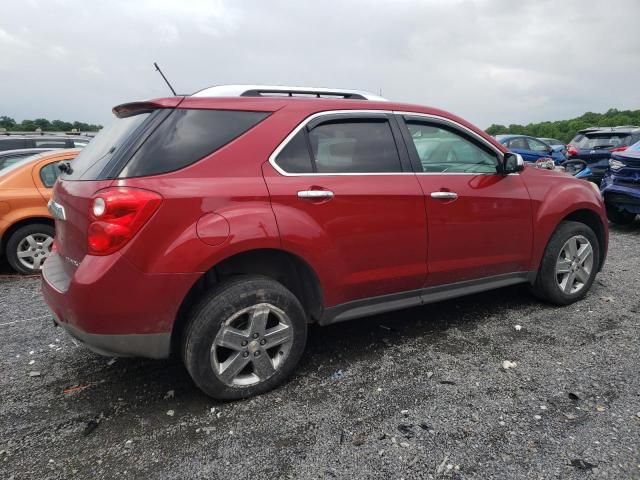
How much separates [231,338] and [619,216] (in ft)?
24.9

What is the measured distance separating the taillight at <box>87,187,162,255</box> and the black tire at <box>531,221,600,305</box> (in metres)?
3.23

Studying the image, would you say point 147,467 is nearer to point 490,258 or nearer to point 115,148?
point 115,148

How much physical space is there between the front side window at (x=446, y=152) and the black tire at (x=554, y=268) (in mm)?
914

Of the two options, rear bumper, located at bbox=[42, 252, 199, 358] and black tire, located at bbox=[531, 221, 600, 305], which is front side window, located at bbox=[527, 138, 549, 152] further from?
rear bumper, located at bbox=[42, 252, 199, 358]

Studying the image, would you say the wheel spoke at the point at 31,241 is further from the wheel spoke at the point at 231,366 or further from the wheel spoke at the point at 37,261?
the wheel spoke at the point at 231,366

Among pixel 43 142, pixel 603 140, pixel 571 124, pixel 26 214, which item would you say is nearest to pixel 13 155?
pixel 26 214

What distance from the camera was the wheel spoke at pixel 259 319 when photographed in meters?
2.68

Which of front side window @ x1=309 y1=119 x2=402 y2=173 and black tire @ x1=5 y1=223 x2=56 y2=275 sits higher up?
front side window @ x1=309 y1=119 x2=402 y2=173

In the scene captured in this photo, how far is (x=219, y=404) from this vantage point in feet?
9.08

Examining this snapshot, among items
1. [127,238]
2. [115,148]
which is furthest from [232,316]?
[115,148]

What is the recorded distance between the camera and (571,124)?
31.2 meters

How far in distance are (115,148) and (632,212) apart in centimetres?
739

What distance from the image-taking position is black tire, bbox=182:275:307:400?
257 cm

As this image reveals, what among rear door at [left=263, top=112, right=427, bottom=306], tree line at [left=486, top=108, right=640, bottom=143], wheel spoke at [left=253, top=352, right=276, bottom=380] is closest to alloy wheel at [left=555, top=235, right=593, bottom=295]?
rear door at [left=263, top=112, right=427, bottom=306]
